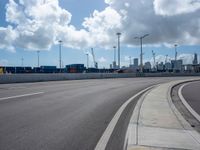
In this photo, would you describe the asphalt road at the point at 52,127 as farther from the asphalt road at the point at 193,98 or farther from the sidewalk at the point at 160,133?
the asphalt road at the point at 193,98

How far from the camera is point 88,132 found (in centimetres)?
811

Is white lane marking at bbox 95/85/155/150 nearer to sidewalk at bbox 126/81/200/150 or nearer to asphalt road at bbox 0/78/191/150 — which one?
asphalt road at bbox 0/78/191/150

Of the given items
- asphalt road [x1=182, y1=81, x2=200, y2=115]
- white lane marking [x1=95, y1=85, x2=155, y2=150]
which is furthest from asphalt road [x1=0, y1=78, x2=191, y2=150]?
asphalt road [x1=182, y1=81, x2=200, y2=115]

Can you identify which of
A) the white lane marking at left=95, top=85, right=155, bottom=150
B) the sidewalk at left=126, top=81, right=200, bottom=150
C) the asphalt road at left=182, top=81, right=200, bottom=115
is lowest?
the asphalt road at left=182, top=81, right=200, bottom=115

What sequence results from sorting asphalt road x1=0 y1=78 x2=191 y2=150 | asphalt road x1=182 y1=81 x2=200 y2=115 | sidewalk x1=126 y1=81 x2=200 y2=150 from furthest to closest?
asphalt road x1=182 y1=81 x2=200 y2=115 < asphalt road x1=0 y1=78 x2=191 y2=150 < sidewalk x1=126 y1=81 x2=200 y2=150

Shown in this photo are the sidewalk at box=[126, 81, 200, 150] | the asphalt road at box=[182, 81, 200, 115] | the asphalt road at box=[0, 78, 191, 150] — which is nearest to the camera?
the sidewalk at box=[126, 81, 200, 150]

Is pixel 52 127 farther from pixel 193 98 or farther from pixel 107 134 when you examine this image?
pixel 193 98

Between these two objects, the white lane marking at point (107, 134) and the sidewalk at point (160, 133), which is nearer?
the sidewalk at point (160, 133)

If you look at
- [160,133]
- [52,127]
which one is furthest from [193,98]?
[52,127]

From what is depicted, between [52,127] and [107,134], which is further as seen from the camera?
[52,127]

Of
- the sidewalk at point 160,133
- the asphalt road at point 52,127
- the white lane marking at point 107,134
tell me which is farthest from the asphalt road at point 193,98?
the asphalt road at point 52,127

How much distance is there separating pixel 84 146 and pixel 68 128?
5.85 ft

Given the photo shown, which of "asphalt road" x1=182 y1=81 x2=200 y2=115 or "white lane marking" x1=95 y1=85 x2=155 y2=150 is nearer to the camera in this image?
"white lane marking" x1=95 y1=85 x2=155 y2=150

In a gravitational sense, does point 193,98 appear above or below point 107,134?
below
